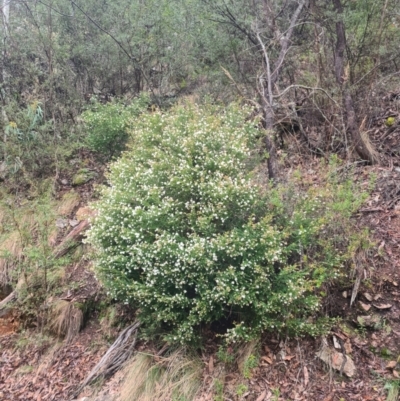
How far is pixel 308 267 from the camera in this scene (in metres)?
3.12

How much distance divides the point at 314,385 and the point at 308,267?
0.90 m

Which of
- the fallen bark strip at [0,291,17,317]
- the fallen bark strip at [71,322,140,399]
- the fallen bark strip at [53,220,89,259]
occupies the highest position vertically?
the fallen bark strip at [53,220,89,259]

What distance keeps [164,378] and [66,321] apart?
1.63 meters

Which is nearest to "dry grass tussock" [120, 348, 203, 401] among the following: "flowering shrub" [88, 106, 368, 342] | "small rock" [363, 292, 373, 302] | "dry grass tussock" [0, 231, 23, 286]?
"flowering shrub" [88, 106, 368, 342]

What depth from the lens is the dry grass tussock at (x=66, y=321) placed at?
430 cm

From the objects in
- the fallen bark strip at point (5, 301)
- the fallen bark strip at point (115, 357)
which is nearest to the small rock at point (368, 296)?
the fallen bark strip at point (115, 357)

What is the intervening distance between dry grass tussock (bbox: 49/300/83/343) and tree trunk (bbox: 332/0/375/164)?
4.06m

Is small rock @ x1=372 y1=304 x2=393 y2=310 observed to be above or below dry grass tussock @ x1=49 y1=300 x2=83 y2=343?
below

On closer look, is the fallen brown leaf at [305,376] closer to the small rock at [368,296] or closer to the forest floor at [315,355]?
the forest floor at [315,355]

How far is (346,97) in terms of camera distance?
4957 mm

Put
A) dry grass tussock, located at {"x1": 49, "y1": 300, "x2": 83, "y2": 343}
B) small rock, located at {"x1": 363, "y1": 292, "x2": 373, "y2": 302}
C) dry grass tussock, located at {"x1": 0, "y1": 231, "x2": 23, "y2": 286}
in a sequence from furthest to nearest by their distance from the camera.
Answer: dry grass tussock, located at {"x1": 0, "y1": 231, "x2": 23, "y2": 286}, dry grass tussock, located at {"x1": 49, "y1": 300, "x2": 83, "y2": 343}, small rock, located at {"x1": 363, "y1": 292, "x2": 373, "y2": 302}

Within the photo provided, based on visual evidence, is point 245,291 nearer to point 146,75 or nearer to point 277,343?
point 277,343

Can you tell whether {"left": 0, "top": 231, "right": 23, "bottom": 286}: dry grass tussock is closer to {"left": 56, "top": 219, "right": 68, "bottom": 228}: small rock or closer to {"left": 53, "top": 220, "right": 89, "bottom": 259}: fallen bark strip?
{"left": 53, "top": 220, "right": 89, "bottom": 259}: fallen bark strip

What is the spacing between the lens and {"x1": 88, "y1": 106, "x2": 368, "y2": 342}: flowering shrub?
2.97 meters
